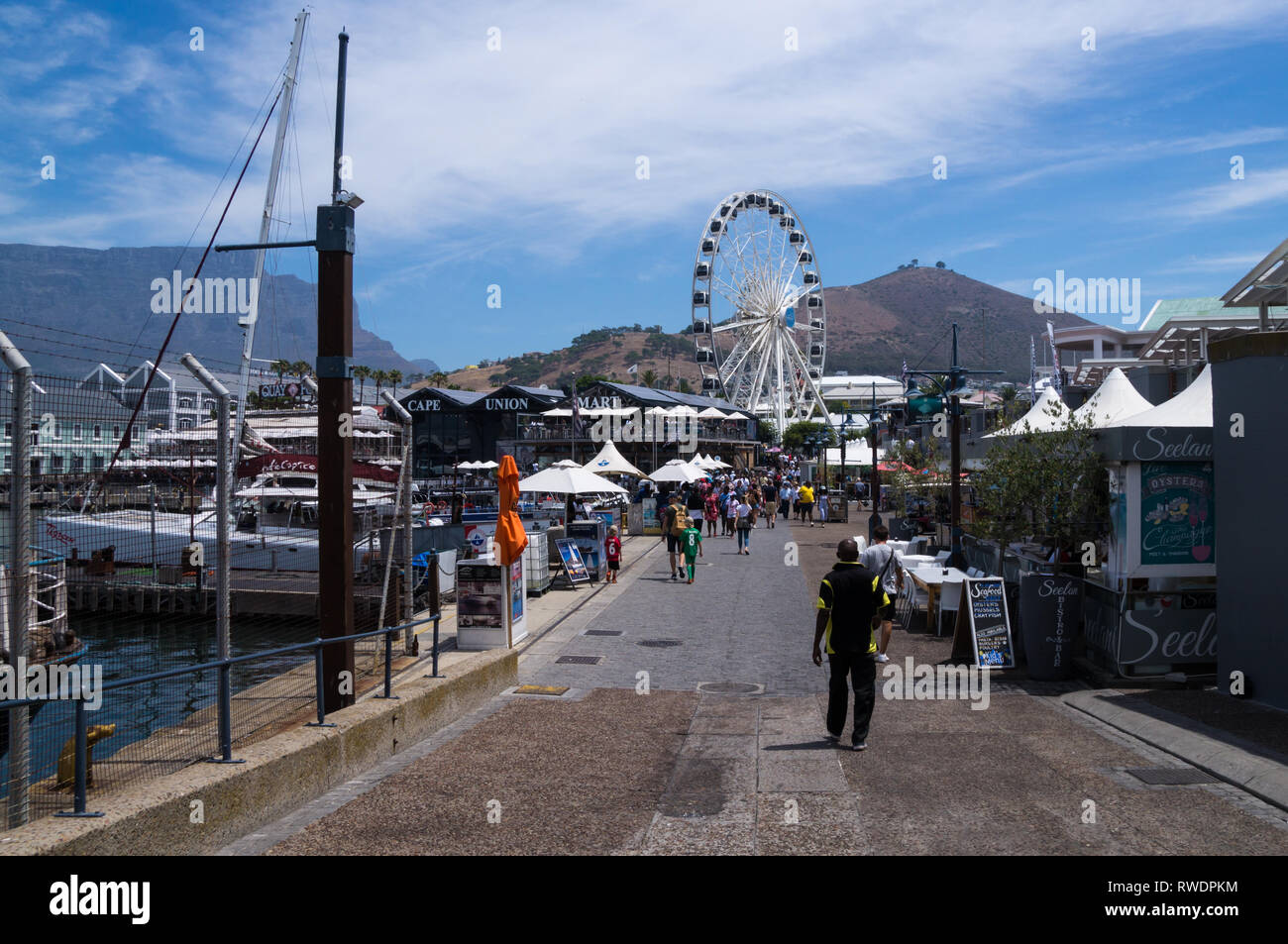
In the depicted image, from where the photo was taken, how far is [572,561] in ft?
63.7

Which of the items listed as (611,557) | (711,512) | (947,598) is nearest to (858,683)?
(947,598)

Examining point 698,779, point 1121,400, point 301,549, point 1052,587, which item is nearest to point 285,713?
point 698,779

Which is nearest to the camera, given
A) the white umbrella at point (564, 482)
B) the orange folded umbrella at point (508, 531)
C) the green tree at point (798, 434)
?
the orange folded umbrella at point (508, 531)

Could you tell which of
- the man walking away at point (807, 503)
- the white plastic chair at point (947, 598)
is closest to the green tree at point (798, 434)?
the man walking away at point (807, 503)

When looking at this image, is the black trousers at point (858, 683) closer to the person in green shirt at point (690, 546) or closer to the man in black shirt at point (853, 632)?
the man in black shirt at point (853, 632)

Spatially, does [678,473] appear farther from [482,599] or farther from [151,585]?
[482,599]

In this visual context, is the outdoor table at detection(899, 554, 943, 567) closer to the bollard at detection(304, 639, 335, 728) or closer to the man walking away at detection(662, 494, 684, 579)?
the man walking away at detection(662, 494, 684, 579)

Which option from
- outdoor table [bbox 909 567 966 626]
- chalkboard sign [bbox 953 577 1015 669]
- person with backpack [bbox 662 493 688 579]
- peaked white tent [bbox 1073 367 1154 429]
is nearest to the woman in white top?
person with backpack [bbox 662 493 688 579]

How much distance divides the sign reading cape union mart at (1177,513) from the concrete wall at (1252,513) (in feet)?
2.30

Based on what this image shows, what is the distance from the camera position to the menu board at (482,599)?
11992mm

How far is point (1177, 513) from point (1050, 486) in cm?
144

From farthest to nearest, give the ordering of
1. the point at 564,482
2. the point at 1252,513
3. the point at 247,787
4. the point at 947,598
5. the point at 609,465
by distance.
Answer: the point at 609,465 → the point at 564,482 → the point at 947,598 → the point at 1252,513 → the point at 247,787
